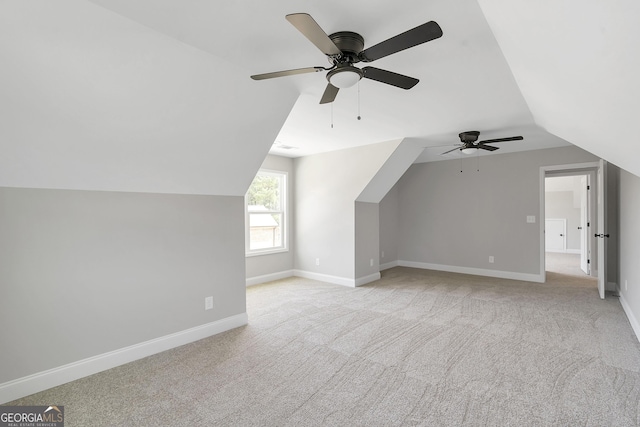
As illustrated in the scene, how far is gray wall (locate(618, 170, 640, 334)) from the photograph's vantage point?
3.26 metres

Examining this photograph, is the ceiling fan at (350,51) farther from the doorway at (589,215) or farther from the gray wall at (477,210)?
the gray wall at (477,210)

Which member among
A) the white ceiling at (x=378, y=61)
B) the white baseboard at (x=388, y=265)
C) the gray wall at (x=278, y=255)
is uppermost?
the white ceiling at (x=378, y=61)

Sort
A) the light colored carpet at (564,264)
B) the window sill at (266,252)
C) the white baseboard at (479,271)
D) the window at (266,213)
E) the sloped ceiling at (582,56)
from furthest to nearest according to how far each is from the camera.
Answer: the light colored carpet at (564,264), the white baseboard at (479,271), the window at (266,213), the window sill at (266,252), the sloped ceiling at (582,56)

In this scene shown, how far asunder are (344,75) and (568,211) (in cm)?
1044

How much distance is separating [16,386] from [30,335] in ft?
1.13

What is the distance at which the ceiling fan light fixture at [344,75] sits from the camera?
6.30 feet

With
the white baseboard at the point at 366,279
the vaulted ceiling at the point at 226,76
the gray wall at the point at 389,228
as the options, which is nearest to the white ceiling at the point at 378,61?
the vaulted ceiling at the point at 226,76

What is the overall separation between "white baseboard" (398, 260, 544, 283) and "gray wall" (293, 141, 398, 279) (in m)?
2.52

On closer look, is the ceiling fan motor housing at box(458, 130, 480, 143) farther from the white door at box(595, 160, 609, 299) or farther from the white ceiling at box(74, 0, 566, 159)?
the white door at box(595, 160, 609, 299)

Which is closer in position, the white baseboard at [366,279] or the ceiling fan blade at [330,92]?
the ceiling fan blade at [330,92]

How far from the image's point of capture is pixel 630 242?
3.62 meters

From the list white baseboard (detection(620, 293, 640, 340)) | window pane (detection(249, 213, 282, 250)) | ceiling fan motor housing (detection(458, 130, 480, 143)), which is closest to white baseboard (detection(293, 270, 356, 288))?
window pane (detection(249, 213, 282, 250))

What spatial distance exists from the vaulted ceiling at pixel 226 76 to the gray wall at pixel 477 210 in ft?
10.2

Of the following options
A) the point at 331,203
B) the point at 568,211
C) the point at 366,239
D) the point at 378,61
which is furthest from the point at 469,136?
the point at 568,211
